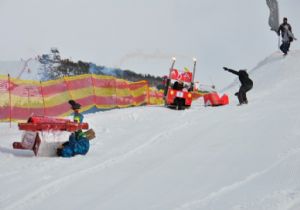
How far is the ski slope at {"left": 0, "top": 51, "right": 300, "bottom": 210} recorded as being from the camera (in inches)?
342

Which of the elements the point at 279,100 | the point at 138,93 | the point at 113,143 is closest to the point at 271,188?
the point at 113,143

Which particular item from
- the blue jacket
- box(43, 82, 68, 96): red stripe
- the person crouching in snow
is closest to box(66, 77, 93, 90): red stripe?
box(43, 82, 68, 96): red stripe

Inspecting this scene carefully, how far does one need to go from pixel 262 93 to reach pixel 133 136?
385 inches

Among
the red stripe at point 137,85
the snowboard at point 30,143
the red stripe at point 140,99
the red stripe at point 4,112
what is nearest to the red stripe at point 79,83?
the red stripe at point 137,85

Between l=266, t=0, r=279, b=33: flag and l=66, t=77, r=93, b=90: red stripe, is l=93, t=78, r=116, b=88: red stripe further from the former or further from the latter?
l=266, t=0, r=279, b=33: flag

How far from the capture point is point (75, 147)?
13633 millimetres

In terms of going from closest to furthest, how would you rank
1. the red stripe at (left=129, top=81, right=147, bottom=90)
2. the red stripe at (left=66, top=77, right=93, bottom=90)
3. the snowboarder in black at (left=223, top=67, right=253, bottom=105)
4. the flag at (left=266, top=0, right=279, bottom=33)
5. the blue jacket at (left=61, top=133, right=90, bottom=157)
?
1. the blue jacket at (left=61, top=133, right=90, bottom=157)
2. the snowboarder in black at (left=223, top=67, right=253, bottom=105)
3. the red stripe at (left=66, top=77, right=93, bottom=90)
4. the red stripe at (left=129, top=81, right=147, bottom=90)
5. the flag at (left=266, top=0, right=279, bottom=33)

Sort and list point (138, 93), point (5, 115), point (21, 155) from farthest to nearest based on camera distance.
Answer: point (138, 93) < point (5, 115) < point (21, 155)

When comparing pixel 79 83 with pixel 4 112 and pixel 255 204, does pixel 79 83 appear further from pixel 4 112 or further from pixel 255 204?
pixel 255 204

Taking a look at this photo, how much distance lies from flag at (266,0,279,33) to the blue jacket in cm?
2384

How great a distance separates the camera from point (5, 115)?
20000 millimetres

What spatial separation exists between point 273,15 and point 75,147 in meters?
24.9

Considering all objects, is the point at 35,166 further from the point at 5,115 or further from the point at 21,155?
the point at 5,115

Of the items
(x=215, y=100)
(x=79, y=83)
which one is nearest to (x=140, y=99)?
(x=79, y=83)
